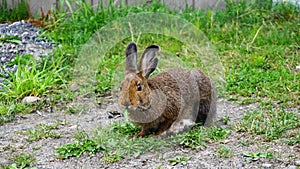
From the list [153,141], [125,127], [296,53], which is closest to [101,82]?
[125,127]

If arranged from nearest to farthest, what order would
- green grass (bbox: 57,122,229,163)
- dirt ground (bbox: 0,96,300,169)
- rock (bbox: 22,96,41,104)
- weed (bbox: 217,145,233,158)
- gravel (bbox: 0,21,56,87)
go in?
dirt ground (bbox: 0,96,300,169) → weed (bbox: 217,145,233,158) → green grass (bbox: 57,122,229,163) → rock (bbox: 22,96,41,104) → gravel (bbox: 0,21,56,87)

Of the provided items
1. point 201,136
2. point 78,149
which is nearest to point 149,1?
point 201,136

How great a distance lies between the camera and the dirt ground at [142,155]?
11.5 feet

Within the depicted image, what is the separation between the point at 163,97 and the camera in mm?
3893

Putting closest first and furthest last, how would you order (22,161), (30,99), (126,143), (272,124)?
(22,161) → (126,143) → (272,124) → (30,99)

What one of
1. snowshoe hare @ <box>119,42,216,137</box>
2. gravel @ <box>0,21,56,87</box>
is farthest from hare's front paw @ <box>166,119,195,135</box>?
gravel @ <box>0,21,56,87</box>

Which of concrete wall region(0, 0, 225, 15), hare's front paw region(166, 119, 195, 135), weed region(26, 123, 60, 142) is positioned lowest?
weed region(26, 123, 60, 142)

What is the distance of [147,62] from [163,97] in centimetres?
28

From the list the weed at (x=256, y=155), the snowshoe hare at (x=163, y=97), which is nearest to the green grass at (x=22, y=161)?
the snowshoe hare at (x=163, y=97)

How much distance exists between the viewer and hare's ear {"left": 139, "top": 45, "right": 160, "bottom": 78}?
3.80 m

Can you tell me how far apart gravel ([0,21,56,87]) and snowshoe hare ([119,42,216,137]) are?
2135mm

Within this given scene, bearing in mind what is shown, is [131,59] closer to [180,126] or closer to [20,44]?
[180,126]

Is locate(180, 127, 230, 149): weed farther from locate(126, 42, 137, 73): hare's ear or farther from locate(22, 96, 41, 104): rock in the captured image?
locate(22, 96, 41, 104): rock

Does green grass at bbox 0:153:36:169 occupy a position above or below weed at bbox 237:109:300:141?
below
